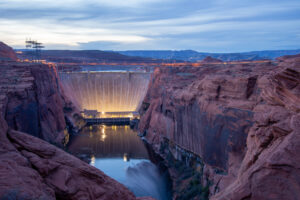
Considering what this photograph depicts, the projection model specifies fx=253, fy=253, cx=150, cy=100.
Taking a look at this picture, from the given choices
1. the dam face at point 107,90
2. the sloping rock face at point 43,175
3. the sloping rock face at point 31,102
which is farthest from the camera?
the dam face at point 107,90

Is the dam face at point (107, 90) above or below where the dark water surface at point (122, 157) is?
above

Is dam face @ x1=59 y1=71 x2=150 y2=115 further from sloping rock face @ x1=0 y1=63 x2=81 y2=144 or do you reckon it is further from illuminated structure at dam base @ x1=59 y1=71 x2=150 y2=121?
sloping rock face @ x1=0 y1=63 x2=81 y2=144

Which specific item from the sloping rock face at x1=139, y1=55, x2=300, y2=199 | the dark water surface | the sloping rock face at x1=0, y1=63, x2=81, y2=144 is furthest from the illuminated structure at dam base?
the sloping rock face at x1=0, y1=63, x2=81, y2=144

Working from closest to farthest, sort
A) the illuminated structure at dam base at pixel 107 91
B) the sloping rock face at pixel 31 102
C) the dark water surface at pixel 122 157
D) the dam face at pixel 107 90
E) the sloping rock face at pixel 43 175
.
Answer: the sloping rock face at pixel 43 175 < the sloping rock face at pixel 31 102 < the dark water surface at pixel 122 157 < the illuminated structure at dam base at pixel 107 91 < the dam face at pixel 107 90

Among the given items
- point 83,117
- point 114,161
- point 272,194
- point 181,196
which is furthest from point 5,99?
point 83,117

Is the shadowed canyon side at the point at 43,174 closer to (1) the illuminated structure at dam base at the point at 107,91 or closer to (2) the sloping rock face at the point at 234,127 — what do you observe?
(2) the sloping rock face at the point at 234,127

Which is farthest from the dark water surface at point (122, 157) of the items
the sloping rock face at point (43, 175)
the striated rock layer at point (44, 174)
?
the sloping rock face at point (43, 175)

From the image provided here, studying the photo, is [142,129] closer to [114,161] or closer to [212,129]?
[114,161]
